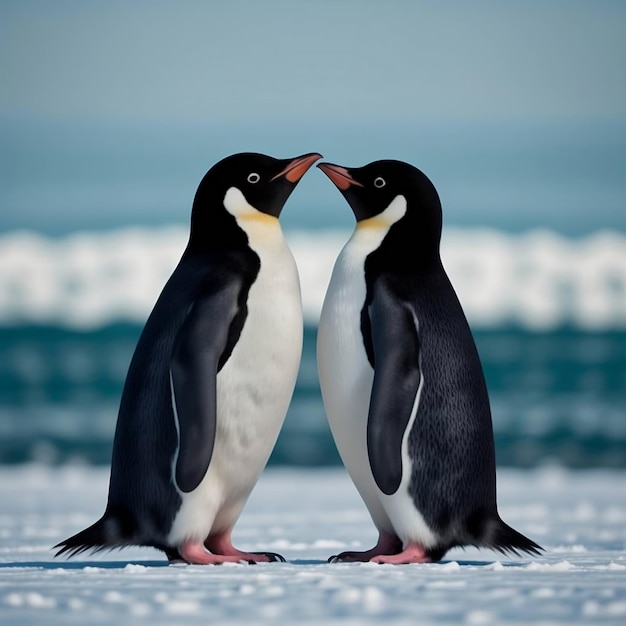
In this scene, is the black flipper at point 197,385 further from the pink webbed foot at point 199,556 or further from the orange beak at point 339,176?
the orange beak at point 339,176

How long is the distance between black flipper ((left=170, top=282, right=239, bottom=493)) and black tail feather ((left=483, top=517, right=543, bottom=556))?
0.99m

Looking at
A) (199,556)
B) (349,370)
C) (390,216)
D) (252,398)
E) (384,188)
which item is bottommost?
(199,556)

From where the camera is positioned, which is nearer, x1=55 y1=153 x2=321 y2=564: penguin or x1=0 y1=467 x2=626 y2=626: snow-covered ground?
x1=0 y1=467 x2=626 y2=626: snow-covered ground

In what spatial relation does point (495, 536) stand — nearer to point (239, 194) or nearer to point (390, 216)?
point (390, 216)

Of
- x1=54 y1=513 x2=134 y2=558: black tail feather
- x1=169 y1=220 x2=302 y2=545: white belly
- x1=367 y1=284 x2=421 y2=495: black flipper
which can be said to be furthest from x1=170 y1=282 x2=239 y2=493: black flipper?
x1=367 y1=284 x2=421 y2=495: black flipper

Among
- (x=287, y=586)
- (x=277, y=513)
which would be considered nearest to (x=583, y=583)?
(x=287, y=586)

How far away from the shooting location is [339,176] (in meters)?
4.60

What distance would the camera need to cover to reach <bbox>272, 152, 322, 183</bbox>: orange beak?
14.6 ft

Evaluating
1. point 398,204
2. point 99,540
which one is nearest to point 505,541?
point 398,204

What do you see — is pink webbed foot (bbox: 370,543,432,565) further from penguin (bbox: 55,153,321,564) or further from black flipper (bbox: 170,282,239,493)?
black flipper (bbox: 170,282,239,493)

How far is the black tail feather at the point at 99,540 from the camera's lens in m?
4.02

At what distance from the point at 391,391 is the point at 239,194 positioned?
953mm

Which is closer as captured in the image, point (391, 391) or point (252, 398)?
point (391, 391)

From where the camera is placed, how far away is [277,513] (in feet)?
22.0
